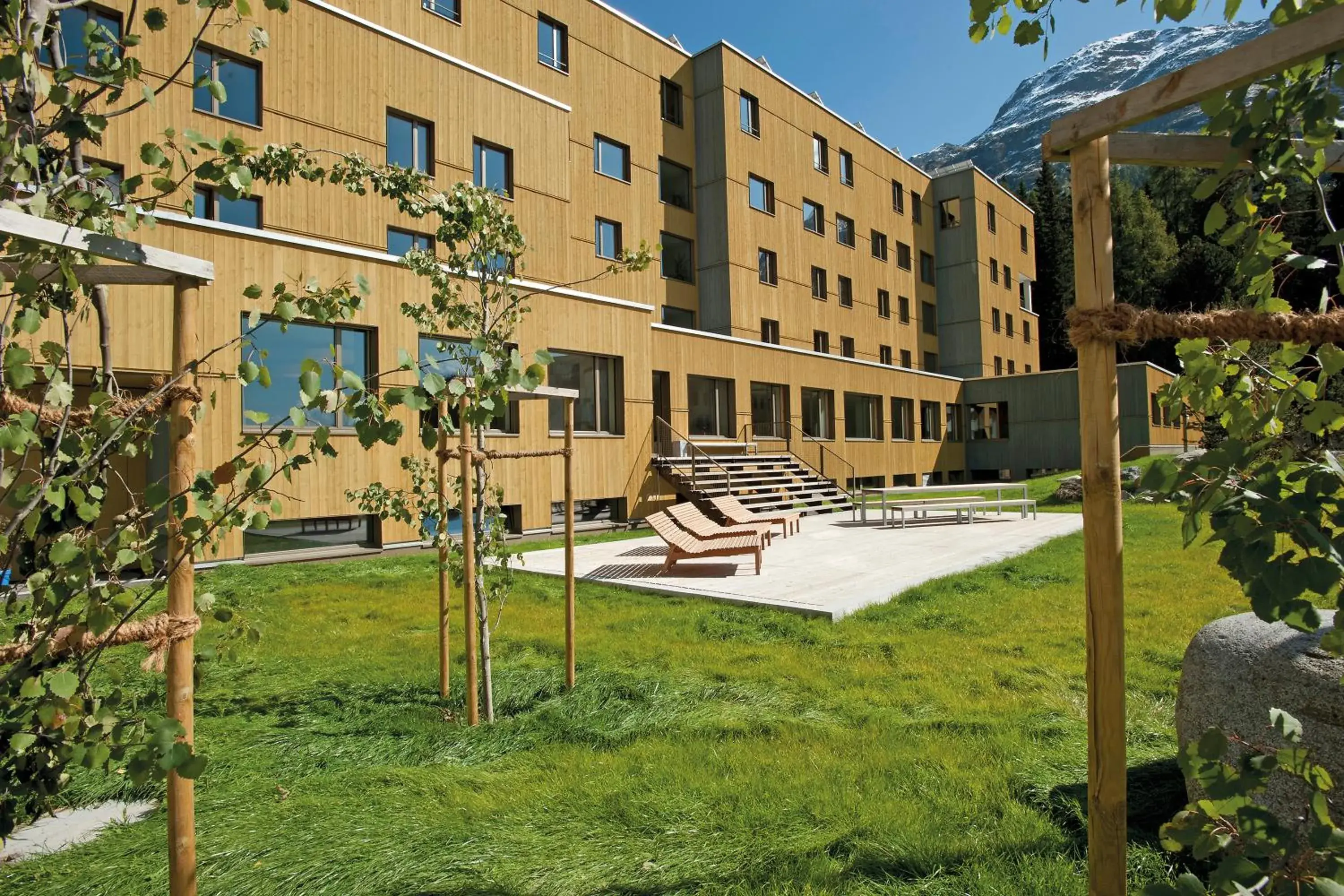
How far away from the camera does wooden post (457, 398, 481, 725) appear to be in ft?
14.7

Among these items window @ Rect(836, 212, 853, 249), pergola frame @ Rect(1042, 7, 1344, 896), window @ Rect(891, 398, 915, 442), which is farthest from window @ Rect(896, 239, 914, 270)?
pergola frame @ Rect(1042, 7, 1344, 896)

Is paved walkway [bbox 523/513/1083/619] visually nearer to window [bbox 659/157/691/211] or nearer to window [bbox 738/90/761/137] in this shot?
window [bbox 659/157/691/211]

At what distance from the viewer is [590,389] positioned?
16266 mm

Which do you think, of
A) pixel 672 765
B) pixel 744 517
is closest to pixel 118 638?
pixel 672 765

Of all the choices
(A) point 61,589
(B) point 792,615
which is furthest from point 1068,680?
(A) point 61,589

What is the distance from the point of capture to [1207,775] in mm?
1416

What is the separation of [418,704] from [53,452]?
3.67 m

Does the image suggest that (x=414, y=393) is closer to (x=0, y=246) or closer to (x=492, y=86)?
(x=0, y=246)

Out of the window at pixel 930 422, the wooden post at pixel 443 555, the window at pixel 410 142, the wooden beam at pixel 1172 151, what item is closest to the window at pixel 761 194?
the window at pixel 930 422

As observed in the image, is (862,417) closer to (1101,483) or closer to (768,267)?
(768,267)

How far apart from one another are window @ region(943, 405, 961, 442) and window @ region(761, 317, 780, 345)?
8.84 meters

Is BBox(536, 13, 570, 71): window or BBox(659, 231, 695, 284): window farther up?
BBox(536, 13, 570, 71): window

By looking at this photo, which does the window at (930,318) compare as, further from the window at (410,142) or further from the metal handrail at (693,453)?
the window at (410,142)

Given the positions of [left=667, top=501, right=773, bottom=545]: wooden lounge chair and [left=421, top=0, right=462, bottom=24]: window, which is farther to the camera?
[left=421, top=0, right=462, bottom=24]: window
